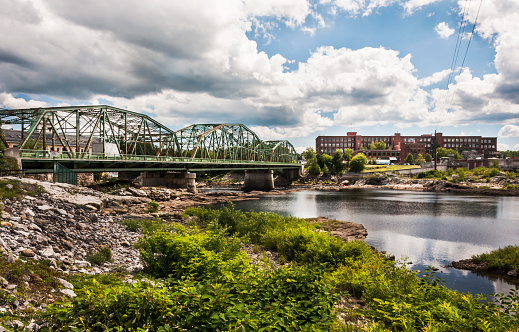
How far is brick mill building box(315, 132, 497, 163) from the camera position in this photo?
6811 inches

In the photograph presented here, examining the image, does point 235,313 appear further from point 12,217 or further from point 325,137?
point 325,137

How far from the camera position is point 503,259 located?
1677 cm

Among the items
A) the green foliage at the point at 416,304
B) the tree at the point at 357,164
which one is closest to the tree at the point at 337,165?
the tree at the point at 357,164

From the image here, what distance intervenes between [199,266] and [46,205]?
12535 millimetres

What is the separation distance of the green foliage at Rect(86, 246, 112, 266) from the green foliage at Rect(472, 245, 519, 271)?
772 inches

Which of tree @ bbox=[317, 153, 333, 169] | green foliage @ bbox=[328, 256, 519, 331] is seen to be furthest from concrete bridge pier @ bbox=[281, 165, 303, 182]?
green foliage @ bbox=[328, 256, 519, 331]

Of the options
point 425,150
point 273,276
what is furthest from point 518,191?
point 425,150

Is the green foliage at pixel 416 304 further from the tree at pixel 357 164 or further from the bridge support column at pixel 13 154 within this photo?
the tree at pixel 357 164

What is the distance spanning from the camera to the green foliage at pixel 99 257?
10.6 meters

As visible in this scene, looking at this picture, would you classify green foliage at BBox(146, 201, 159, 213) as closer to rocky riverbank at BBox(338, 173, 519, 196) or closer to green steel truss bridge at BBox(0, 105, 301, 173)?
green steel truss bridge at BBox(0, 105, 301, 173)

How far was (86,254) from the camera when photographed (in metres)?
11.4

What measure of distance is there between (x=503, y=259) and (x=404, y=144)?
562 feet

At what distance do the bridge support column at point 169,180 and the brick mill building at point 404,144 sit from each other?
133 m

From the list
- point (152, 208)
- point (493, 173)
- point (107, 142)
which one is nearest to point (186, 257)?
point (152, 208)
